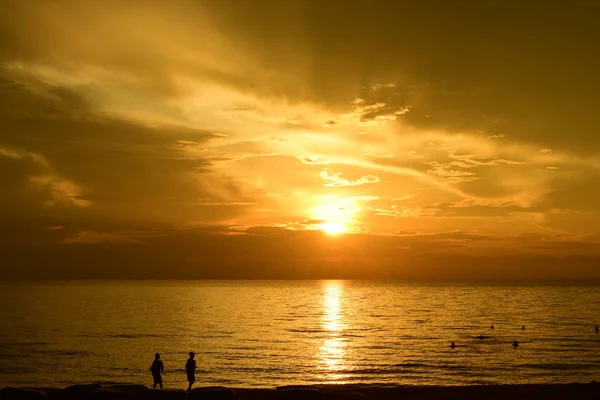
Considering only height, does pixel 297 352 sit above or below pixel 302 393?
below

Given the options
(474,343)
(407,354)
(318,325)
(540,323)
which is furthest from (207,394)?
(540,323)

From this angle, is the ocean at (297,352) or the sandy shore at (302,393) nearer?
the sandy shore at (302,393)

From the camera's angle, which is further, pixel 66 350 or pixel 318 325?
pixel 318 325

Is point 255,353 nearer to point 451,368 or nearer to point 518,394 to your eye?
point 451,368

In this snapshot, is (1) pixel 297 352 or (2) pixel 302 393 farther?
(1) pixel 297 352

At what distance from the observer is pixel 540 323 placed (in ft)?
366

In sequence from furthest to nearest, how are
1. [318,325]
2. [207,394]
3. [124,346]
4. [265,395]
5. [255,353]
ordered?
[318,325] → [124,346] → [255,353] → [265,395] → [207,394]

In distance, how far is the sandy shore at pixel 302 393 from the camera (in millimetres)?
27391

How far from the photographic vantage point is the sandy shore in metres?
27.4

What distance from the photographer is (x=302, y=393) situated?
2867 centimetres

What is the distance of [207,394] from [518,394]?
62.5 feet

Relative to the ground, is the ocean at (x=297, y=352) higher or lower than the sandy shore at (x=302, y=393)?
lower

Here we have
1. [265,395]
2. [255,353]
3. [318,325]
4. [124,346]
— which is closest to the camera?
[265,395]

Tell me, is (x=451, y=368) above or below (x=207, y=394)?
below
